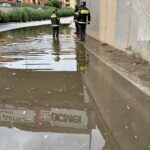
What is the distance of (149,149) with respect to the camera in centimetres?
541

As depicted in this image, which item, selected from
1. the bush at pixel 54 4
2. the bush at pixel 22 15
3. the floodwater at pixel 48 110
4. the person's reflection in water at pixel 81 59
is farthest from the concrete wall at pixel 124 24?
the bush at pixel 54 4

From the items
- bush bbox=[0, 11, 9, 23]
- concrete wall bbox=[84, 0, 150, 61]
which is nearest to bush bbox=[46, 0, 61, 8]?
bush bbox=[0, 11, 9, 23]

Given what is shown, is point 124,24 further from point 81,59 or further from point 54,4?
point 54,4

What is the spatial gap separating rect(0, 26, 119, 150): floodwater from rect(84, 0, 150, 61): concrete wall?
2.17 m

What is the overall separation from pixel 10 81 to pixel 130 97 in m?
3.72

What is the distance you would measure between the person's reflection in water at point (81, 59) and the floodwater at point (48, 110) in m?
0.04

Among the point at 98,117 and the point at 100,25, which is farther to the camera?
the point at 100,25

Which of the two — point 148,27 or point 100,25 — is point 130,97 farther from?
point 100,25

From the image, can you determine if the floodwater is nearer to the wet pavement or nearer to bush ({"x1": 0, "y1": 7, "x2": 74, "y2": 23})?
the wet pavement

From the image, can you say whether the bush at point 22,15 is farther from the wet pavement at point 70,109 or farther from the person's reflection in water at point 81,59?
the wet pavement at point 70,109

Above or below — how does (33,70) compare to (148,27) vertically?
below

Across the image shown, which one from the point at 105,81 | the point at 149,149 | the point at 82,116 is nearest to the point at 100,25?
the point at 105,81

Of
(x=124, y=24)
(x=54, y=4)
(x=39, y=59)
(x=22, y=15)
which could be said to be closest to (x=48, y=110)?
(x=39, y=59)

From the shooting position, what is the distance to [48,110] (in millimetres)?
7352
